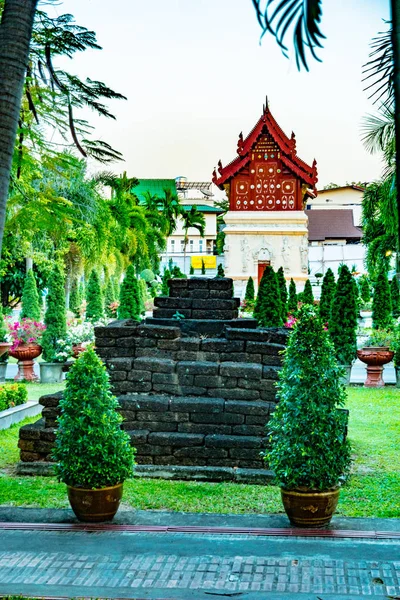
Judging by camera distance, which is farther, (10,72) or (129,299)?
(129,299)

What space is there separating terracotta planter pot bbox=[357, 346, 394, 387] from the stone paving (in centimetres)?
1144

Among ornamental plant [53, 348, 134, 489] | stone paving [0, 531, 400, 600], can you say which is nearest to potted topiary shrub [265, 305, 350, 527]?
stone paving [0, 531, 400, 600]

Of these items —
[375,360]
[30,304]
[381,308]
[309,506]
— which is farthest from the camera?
[30,304]

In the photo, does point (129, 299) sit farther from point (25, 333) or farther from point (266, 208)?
point (266, 208)

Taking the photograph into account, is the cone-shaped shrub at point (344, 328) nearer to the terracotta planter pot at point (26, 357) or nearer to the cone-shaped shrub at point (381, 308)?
the cone-shaped shrub at point (381, 308)

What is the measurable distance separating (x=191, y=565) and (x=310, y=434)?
1.49m

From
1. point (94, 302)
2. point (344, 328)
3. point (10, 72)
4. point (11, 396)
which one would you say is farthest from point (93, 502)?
point (94, 302)

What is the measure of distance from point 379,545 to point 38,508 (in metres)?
2.98

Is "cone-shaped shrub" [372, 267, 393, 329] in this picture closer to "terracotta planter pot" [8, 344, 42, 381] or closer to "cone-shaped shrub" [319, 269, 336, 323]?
"cone-shaped shrub" [319, 269, 336, 323]

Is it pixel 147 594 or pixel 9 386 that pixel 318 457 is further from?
pixel 9 386

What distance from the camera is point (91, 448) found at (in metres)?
5.83

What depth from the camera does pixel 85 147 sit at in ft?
18.6

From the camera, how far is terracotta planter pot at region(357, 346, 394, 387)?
652 inches

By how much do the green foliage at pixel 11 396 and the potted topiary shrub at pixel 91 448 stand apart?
601cm
